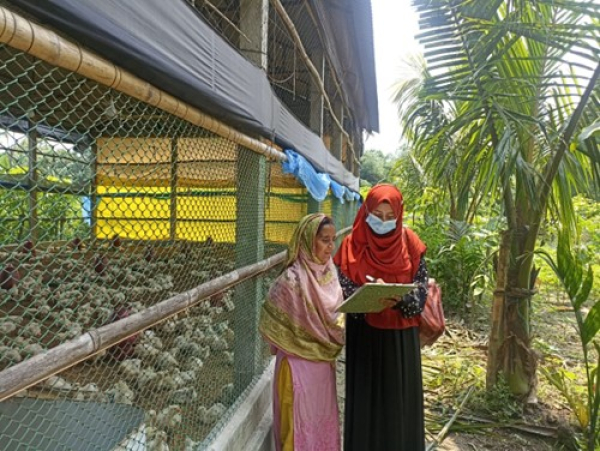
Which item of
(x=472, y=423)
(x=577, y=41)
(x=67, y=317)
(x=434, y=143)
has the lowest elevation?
(x=472, y=423)

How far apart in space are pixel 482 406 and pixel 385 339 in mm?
1759

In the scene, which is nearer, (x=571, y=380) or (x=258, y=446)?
(x=258, y=446)

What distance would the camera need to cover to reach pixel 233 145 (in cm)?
261

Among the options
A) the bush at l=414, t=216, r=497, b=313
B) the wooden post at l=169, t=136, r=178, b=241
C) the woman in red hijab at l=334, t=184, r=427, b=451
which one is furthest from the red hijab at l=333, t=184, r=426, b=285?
the bush at l=414, t=216, r=497, b=313

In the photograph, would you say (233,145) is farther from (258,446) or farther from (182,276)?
(182,276)

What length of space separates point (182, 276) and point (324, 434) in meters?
3.17

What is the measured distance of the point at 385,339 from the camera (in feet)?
7.02

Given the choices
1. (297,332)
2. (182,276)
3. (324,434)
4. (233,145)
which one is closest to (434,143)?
(233,145)

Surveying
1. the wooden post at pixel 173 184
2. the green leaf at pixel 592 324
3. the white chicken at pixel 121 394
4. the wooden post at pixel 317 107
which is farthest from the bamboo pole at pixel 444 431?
the wooden post at pixel 317 107

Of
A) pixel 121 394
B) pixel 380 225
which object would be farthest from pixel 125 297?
pixel 380 225

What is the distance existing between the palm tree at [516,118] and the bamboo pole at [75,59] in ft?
7.16

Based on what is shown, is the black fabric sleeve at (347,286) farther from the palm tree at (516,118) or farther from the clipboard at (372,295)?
the palm tree at (516,118)

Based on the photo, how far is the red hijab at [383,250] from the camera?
2.08 meters

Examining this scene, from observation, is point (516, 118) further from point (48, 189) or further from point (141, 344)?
point (141, 344)
